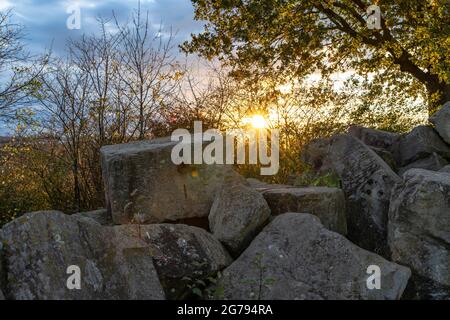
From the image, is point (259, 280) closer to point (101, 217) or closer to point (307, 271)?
point (307, 271)

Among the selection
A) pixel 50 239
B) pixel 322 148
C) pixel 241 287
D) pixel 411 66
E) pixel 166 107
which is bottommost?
pixel 241 287

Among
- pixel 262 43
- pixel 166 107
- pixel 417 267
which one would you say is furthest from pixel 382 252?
pixel 262 43

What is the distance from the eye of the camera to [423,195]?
6266 millimetres

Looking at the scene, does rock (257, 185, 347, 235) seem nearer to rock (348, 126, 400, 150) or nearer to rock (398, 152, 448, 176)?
rock (398, 152, 448, 176)

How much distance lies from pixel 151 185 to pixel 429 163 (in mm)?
5496

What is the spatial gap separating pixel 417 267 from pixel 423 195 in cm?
84

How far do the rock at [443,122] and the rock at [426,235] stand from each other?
4308 millimetres

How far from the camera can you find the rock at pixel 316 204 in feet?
22.9

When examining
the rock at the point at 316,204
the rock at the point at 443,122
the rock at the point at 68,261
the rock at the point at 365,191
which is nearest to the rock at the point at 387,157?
the rock at the point at 443,122

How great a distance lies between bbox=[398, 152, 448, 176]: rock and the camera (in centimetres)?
977

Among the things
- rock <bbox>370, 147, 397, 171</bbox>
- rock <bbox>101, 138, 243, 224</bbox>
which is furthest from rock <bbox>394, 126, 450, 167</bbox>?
rock <bbox>101, 138, 243, 224</bbox>

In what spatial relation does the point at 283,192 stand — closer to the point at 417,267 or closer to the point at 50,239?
the point at 417,267

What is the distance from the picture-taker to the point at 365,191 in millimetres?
7648

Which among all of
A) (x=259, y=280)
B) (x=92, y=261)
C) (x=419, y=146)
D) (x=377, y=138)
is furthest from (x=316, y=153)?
(x=92, y=261)
